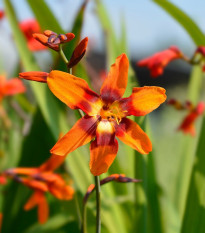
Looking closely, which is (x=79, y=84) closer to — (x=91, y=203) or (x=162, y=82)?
(x=91, y=203)

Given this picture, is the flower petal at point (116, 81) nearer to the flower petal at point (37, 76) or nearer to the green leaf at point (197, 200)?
the flower petal at point (37, 76)

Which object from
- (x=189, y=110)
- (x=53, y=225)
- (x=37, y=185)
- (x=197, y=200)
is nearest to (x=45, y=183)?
(x=37, y=185)

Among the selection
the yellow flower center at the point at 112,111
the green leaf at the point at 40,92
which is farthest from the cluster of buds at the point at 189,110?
the yellow flower center at the point at 112,111

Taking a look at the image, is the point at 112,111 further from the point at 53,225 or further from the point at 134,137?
the point at 53,225

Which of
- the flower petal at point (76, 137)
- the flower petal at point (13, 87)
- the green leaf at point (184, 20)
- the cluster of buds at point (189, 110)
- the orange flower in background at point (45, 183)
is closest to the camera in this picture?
the flower petal at point (76, 137)

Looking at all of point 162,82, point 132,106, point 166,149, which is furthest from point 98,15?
point 162,82

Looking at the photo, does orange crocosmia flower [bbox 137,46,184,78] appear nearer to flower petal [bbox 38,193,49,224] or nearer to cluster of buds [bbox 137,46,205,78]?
cluster of buds [bbox 137,46,205,78]

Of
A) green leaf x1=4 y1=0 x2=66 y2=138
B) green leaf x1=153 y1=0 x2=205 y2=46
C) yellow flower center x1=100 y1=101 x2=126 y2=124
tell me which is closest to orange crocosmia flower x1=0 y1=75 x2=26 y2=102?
green leaf x1=4 y1=0 x2=66 y2=138
